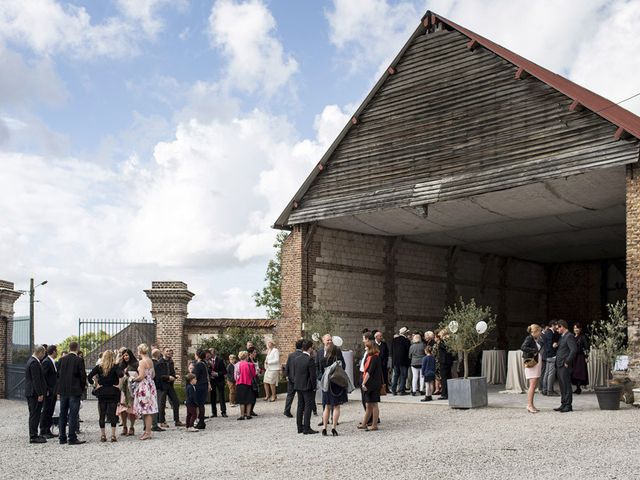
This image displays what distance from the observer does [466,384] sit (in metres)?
15.0

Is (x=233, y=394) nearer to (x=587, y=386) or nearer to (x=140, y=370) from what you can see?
(x=140, y=370)

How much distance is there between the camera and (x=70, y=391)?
12.0 m

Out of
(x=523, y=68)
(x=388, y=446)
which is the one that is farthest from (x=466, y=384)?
(x=523, y=68)

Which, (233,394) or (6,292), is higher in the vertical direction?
(6,292)

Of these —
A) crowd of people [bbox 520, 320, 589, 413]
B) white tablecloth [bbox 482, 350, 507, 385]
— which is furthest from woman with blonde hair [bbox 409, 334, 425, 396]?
white tablecloth [bbox 482, 350, 507, 385]

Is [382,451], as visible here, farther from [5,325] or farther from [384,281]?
[5,325]

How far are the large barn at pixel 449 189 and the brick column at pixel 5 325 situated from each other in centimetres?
902

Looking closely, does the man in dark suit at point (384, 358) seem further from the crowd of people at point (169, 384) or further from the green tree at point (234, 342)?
the green tree at point (234, 342)

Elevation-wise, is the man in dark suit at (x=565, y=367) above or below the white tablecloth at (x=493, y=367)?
above

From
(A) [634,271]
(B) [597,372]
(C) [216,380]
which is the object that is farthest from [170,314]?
(A) [634,271]

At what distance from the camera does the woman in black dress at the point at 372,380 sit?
12.3 m

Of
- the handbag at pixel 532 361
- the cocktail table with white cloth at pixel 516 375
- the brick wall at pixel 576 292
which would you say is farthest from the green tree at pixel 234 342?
the brick wall at pixel 576 292

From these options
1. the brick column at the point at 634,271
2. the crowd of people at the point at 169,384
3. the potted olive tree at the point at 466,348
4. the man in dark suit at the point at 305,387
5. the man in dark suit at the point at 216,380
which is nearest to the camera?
the crowd of people at the point at 169,384

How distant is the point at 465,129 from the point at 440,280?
870 cm
